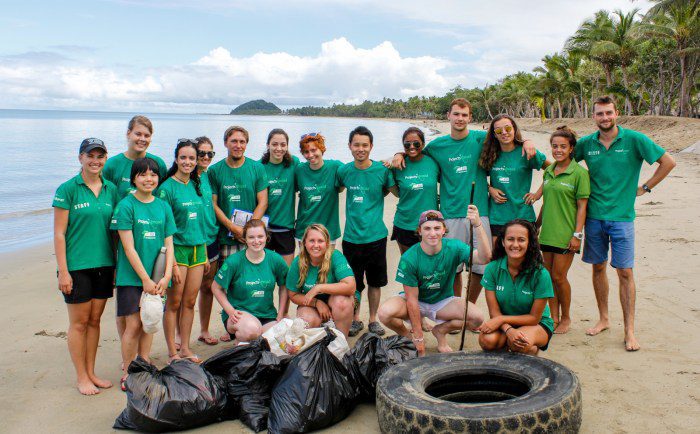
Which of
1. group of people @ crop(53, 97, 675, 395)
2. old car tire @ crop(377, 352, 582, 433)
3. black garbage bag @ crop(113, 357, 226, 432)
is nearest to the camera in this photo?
old car tire @ crop(377, 352, 582, 433)

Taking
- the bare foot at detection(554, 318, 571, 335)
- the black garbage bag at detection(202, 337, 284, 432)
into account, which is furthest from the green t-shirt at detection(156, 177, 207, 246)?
the bare foot at detection(554, 318, 571, 335)

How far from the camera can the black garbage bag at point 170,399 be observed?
3.86m

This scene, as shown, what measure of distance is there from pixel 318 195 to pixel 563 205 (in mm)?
2386

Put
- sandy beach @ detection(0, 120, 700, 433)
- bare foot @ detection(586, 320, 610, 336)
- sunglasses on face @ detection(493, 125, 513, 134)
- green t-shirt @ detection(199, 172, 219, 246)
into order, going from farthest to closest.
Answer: bare foot @ detection(586, 320, 610, 336), sunglasses on face @ detection(493, 125, 513, 134), green t-shirt @ detection(199, 172, 219, 246), sandy beach @ detection(0, 120, 700, 433)

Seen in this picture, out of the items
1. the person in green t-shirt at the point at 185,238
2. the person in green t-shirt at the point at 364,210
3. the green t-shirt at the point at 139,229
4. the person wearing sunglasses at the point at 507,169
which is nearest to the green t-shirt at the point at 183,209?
the person in green t-shirt at the point at 185,238

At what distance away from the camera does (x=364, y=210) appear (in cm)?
580

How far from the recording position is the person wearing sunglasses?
555 cm

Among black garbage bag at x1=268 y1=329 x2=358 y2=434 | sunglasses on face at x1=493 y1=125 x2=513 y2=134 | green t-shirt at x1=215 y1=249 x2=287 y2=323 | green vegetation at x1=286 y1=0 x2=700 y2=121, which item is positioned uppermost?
green vegetation at x1=286 y1=0 x2=700 y2=121

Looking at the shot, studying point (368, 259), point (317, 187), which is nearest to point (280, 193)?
point (317, 187)

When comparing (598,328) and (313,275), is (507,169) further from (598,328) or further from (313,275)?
(313,275)

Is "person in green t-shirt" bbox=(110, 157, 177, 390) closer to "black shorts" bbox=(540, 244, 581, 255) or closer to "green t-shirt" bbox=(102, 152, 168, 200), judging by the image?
"green t-shirt" bbox=(102, 152, 168, 200)

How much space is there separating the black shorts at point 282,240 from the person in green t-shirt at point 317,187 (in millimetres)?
113

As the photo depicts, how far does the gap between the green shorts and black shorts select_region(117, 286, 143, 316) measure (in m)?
0.50

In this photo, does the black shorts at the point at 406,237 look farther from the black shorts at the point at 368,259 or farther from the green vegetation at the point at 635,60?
the green vegetation at the point at 635,60
